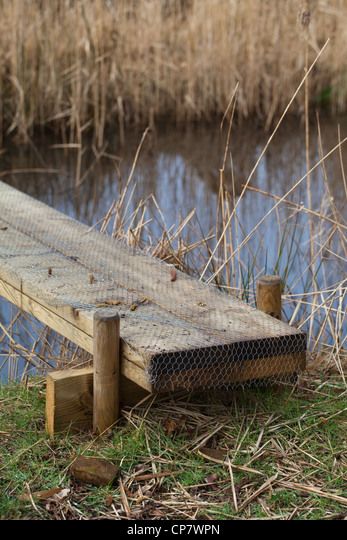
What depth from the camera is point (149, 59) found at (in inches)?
276

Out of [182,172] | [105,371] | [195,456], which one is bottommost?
[182,172]

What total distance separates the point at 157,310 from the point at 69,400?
34 centimetres

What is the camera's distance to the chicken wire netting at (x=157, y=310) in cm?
247

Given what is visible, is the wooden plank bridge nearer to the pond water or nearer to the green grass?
the green grass

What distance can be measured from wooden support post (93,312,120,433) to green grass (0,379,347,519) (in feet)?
0.15

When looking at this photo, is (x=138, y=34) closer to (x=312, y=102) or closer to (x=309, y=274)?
(x=312, y=102)

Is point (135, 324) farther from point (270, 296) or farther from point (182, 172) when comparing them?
point (182, 172)

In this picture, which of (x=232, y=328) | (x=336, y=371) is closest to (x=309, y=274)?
(x=336, y=371)

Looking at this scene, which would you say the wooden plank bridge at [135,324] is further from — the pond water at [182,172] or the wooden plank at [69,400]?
the pond water at [182,172]

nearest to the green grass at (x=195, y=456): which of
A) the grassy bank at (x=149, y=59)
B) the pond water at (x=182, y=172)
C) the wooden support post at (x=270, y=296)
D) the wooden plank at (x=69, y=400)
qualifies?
the wooden plank at (x=69, y=400)

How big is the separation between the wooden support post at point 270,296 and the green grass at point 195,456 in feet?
0.78

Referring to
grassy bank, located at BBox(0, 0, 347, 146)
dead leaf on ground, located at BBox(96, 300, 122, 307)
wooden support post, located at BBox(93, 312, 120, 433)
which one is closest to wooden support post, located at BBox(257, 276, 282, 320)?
dead leaf on ground, located at BBox(96, 300, 122, 307)

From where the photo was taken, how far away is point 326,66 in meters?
7.47

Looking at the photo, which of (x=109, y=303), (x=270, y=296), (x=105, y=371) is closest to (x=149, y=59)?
(x=270, y=296)
